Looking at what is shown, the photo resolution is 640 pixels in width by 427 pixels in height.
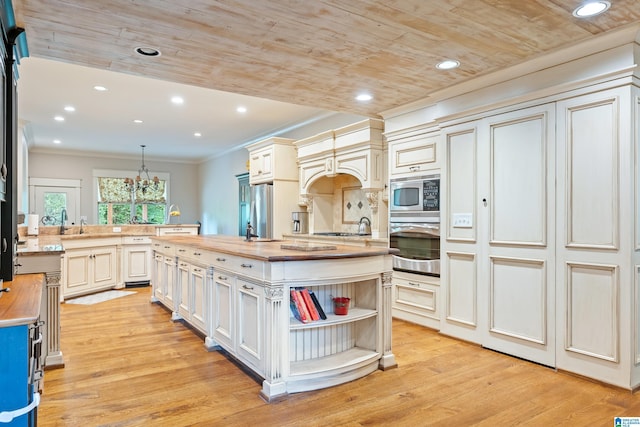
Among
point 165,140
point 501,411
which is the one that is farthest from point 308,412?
point 165,140

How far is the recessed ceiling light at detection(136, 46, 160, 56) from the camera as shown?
9.45 ft

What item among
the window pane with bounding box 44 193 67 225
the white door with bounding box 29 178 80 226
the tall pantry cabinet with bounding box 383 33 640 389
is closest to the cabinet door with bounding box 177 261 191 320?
the tall pantry cabinet with bounding box 383 33 640 389

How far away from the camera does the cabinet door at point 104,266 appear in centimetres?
583

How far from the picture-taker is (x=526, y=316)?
10.2 ft

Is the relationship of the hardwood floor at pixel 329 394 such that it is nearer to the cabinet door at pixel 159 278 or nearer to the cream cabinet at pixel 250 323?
the cream cabinet at pixel 250 323

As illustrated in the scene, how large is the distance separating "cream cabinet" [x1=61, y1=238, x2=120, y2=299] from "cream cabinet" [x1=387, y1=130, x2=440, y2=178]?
4.39 m

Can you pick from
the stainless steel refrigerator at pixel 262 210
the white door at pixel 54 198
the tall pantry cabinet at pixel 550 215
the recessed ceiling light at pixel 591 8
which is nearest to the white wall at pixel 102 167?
the white door at pixel 54 198

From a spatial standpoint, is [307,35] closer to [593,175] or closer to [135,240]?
[593,175]

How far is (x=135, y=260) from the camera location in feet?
20.9

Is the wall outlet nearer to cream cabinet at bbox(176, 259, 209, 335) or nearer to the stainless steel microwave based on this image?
the stainless steel microwave

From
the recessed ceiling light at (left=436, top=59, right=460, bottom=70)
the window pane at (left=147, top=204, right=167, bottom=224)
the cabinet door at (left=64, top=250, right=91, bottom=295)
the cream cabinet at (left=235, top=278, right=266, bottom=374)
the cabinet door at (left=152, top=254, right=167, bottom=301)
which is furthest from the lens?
the window pane at (left=147, top=204, right=167, bottom=224)

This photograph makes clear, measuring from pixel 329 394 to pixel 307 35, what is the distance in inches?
92.8

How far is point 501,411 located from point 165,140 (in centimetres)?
778

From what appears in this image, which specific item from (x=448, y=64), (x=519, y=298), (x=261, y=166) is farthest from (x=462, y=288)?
(x=261, y=166)
